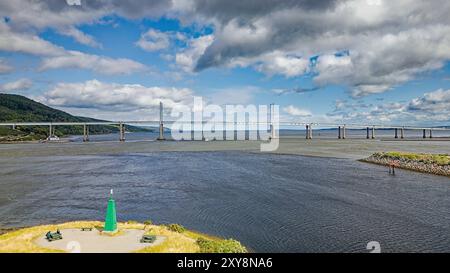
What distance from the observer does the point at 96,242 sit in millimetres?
15570

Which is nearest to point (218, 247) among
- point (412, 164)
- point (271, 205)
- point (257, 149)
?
point (271, 205)

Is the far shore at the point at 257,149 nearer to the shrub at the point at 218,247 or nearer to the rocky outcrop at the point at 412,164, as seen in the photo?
the rocky outcrop at the point at 412,164

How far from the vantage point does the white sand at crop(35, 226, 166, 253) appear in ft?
47.9

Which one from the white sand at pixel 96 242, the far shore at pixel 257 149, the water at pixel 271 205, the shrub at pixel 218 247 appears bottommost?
the water at pixel 271 205

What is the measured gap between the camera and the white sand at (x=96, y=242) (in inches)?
575

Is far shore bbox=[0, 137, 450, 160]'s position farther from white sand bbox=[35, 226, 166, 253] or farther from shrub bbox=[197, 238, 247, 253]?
white sand bbox=[35, 226, 166, 253]

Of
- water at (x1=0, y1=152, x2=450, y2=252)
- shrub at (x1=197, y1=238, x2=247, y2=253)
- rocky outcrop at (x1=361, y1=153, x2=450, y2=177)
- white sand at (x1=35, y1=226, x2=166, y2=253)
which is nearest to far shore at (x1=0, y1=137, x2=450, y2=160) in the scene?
rocky outcrop at (x1=361, y1=153, x2=450, y2=177)

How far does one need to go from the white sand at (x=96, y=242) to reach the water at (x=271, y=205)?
24.5 ft

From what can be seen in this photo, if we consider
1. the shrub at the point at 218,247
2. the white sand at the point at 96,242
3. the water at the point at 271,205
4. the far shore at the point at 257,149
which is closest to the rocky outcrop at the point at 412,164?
the water at the point at 271,205

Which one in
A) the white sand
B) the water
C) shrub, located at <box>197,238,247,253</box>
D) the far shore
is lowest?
the water

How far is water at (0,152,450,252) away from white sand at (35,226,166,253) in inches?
294

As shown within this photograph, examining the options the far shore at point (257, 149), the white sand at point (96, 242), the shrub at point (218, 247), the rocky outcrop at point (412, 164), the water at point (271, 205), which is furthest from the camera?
the far shore at point (257, 149)
